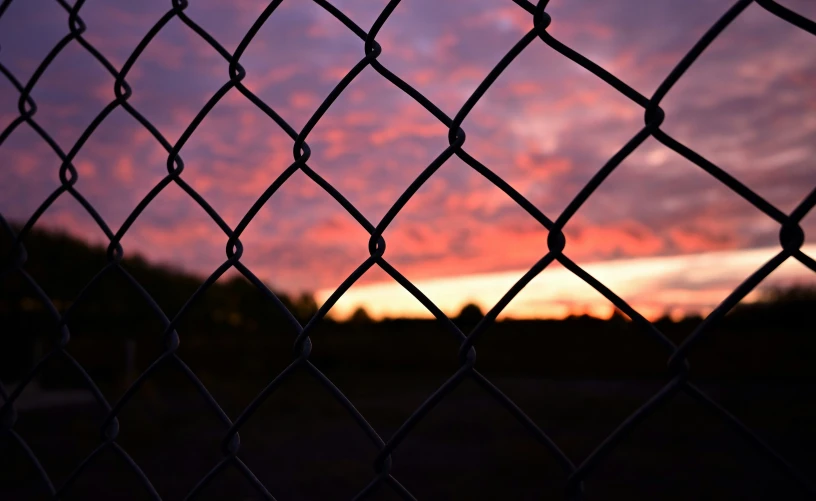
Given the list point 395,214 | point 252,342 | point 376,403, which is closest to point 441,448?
point 376,403

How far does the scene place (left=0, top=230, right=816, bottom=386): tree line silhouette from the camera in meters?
Result: 13.8

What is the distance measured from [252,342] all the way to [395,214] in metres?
18.0

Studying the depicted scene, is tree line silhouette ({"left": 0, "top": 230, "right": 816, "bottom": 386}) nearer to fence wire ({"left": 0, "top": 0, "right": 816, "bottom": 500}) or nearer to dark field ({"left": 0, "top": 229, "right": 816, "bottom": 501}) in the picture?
dark field ({"left": 0, "top": 229, "right": 816, "bottom": 501})

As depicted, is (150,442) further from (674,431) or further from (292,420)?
(674,431)

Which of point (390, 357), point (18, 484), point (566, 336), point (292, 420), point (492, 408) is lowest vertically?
point (18, 484)

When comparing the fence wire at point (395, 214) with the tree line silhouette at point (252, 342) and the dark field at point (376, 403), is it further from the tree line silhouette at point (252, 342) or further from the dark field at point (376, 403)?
the tree line silhouette at point (252, 342)

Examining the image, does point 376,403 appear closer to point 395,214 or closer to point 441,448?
point 441,448

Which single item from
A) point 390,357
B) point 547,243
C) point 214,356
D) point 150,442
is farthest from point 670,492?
point 214,356

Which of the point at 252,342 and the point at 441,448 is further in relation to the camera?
the point at 252,342

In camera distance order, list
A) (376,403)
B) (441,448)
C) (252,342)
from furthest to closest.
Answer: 1. (252,342)
2. (376,403)
3. (441,448)

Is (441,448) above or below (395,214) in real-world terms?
below

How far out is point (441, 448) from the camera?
7430 millimetres

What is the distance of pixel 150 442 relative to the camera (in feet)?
26.2

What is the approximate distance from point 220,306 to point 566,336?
1077 centimetres
